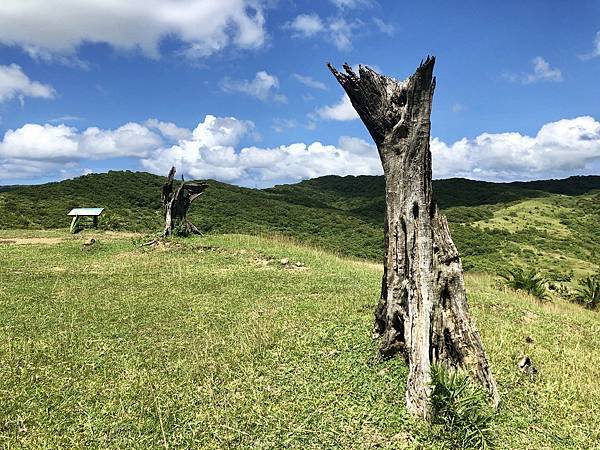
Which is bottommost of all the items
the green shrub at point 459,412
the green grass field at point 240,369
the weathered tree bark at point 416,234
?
the green grass field at point 240,369

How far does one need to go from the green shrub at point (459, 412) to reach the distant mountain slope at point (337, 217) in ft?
81.6

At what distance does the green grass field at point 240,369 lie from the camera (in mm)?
5793

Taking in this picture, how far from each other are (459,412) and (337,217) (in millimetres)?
43787

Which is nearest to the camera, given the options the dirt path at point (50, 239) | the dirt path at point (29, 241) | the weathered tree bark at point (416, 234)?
the weathered tree bark at point (416, 234)

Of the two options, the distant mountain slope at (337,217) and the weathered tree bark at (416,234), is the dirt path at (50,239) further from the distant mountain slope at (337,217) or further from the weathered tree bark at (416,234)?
the weathered tree bark at (416,234)

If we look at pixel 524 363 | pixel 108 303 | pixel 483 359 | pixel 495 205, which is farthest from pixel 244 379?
pixel 495 205

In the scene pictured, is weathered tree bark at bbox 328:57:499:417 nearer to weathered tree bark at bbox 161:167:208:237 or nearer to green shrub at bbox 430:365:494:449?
green shrub at bbox 430:365:494:449

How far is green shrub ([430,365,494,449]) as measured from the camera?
537 centimetres

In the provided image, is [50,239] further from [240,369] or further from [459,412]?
[459,412]

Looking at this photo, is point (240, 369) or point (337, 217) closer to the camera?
point (240, 369)

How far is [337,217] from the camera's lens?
1933 inches

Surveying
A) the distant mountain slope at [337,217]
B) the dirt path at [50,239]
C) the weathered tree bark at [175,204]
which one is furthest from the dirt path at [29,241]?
the distant mountain slope at [337,217]

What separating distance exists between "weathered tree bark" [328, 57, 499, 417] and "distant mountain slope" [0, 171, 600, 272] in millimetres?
23614

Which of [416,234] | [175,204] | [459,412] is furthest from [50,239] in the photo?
[459,412]
